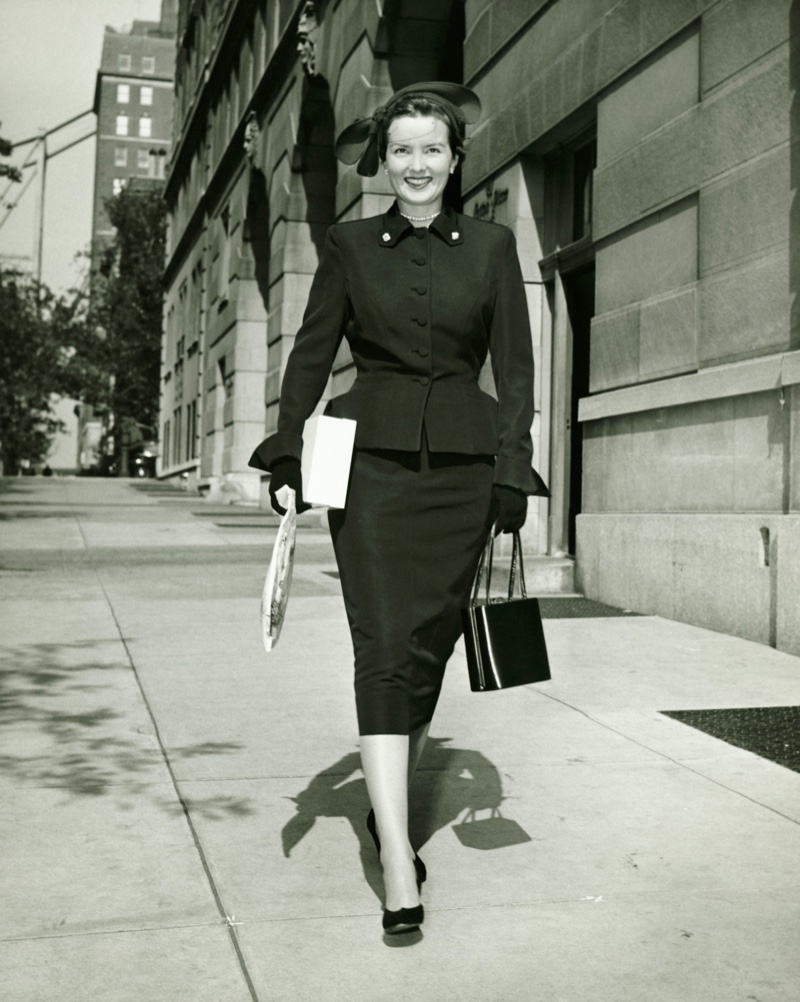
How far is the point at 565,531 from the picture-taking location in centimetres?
1203

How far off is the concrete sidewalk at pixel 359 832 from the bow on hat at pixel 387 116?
6.58 ft

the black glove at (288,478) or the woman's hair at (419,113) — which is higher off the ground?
the woman's hair at (419,113)

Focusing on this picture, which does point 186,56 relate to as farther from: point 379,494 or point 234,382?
point 379,494

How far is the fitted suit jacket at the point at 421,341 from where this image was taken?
11.8 ft

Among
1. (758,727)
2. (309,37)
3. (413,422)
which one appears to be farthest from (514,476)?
(309,37)

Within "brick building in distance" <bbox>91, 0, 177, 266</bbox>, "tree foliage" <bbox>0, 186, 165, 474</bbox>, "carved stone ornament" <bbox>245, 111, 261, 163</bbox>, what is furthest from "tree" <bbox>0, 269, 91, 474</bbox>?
"brick building in distance" <bbox>91, 0, 177, 266</bbox>

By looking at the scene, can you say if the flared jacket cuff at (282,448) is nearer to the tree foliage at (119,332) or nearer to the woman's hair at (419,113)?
the woman's hair at (419,113)

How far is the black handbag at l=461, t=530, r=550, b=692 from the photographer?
356 cm

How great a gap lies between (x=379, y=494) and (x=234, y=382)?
25.9 metres

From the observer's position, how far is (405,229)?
370cm

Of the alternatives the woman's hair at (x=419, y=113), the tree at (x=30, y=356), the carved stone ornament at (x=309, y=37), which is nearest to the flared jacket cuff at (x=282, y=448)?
the woman's hair at (x=419, y=113)

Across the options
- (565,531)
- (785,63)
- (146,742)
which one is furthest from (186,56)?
(146,742)

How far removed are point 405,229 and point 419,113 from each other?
0.32 m

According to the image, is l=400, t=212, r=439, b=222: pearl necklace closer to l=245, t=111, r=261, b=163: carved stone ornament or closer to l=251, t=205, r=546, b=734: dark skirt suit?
l=251, t=205, r=546, b=734: dark skirt suit
